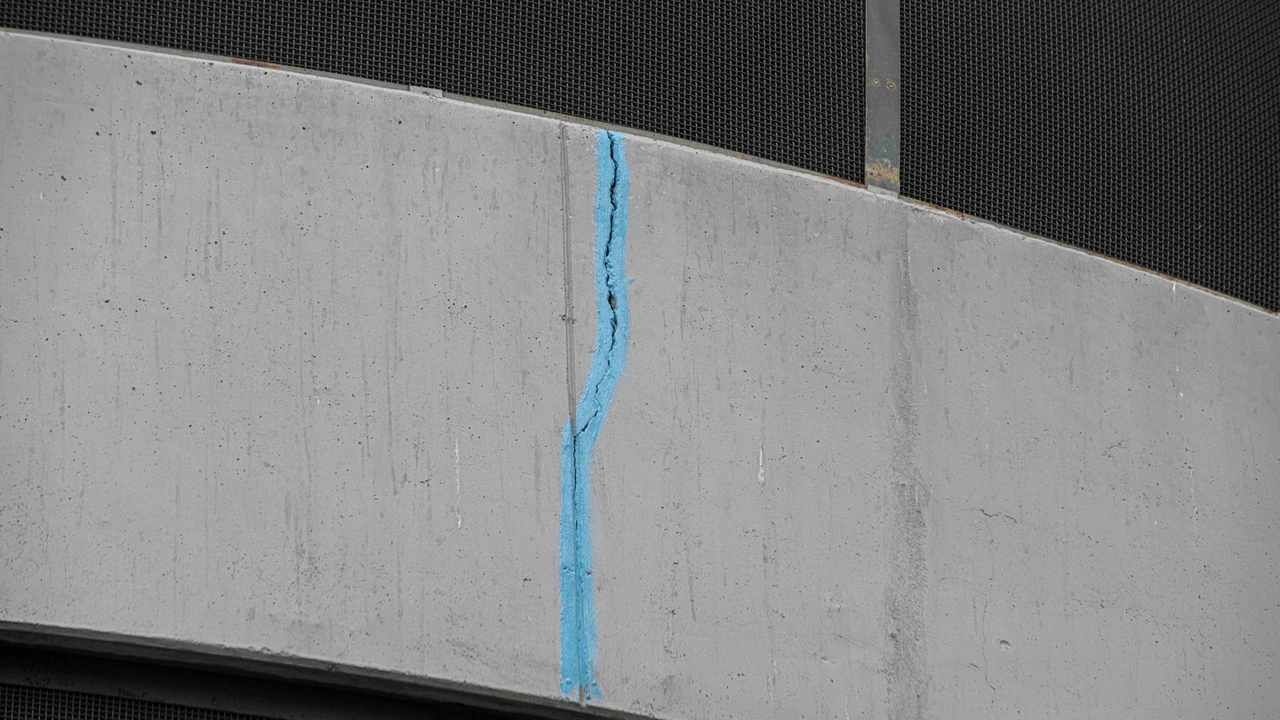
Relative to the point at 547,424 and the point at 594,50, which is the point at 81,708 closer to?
the point at 547,424

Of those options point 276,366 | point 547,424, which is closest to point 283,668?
point 276,366

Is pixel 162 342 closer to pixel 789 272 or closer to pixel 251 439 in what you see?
pixel 251 439

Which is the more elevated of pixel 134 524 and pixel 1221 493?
pixel 1221 493

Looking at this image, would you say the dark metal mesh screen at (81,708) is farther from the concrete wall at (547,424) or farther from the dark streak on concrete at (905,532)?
the dark streak on concrete at (905,532)

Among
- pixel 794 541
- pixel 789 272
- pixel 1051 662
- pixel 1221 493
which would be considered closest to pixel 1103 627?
pixel 1051 662

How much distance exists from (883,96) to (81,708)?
314cm

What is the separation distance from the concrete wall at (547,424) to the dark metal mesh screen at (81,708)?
0.85 ft

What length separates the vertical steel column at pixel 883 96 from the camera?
495cm

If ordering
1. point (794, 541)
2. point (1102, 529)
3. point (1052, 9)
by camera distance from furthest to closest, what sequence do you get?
point (1052, 9) → point (1102, 529) → point (794, 541)

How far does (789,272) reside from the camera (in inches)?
185

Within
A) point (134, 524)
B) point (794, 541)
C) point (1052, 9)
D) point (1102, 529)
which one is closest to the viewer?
point (134, 524)

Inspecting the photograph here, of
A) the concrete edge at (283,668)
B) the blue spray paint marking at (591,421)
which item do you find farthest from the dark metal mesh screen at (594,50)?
the concrete edge at (283,668)

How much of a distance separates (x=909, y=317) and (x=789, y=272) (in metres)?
0.43

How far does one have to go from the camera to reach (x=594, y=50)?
15.6 ft
